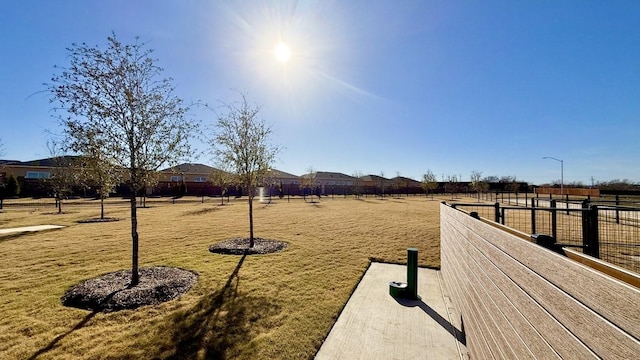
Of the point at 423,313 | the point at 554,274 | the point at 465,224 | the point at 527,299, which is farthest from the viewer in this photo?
the point at 423,313

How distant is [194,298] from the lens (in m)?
5.39

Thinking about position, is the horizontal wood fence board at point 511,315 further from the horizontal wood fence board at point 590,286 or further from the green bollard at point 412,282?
the green bollard at point 412,282

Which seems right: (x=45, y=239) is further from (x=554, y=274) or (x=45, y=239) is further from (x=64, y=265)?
(x=554, y=274)

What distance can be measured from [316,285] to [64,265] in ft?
22.5

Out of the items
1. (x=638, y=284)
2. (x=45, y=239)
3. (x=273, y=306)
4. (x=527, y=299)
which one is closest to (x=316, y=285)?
(x=273, y=306)

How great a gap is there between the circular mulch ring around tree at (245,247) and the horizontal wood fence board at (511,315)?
22.6ft

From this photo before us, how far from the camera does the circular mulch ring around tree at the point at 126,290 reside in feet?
16.8

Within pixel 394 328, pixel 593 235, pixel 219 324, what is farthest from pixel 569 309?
pixel 593 235

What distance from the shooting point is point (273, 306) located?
16.7 ft

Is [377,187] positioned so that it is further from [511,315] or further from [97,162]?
[511,315]

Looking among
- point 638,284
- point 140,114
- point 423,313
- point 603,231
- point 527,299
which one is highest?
point 140,114

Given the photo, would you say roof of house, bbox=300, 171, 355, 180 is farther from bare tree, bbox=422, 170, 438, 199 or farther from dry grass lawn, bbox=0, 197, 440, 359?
dry grass lawn, bbox=0, 197, 440, 359

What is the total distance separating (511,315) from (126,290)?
6518 millimetres

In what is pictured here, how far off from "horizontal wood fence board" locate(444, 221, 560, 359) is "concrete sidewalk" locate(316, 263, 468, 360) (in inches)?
52.1
